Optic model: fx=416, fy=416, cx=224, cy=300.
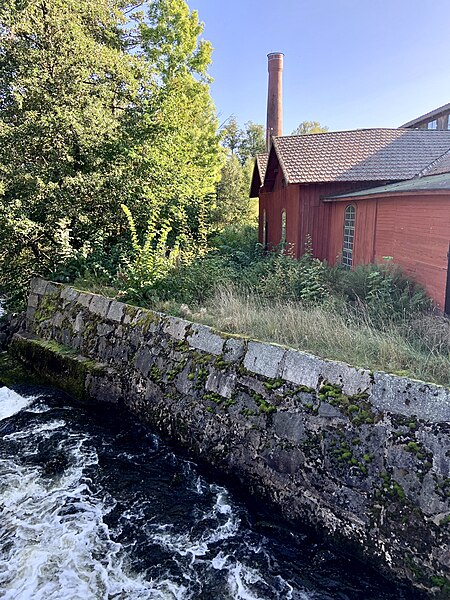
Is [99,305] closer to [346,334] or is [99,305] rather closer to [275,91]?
[346,334]

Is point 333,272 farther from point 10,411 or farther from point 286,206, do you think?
point 10,411

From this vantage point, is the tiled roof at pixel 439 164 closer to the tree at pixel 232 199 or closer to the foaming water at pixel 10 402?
the foaming water at pixel 10 402

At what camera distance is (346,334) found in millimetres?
4809

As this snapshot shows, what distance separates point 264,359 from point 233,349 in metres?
0.50

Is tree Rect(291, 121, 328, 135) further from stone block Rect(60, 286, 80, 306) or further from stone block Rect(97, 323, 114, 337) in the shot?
stone block Rect(97, 323, 114, 337)

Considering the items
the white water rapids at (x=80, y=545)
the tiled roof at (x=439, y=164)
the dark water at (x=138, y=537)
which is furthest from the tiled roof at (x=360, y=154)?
the white water rapids at (x=80, y=545)

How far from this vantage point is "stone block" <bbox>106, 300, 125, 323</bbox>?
265 inches

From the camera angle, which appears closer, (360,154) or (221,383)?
(221,383)

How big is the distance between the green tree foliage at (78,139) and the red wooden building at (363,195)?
269 cm

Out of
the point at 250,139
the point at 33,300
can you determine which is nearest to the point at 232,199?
the point at 33,300

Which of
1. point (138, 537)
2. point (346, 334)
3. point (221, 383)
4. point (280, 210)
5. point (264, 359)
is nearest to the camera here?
point (138, 537)

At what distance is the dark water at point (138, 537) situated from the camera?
11.0ft

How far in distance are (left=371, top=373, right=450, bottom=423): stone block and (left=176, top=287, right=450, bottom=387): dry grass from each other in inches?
8.6

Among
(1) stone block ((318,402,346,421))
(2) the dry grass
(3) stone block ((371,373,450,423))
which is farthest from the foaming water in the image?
(3) stone block ((371,373,450,423))
